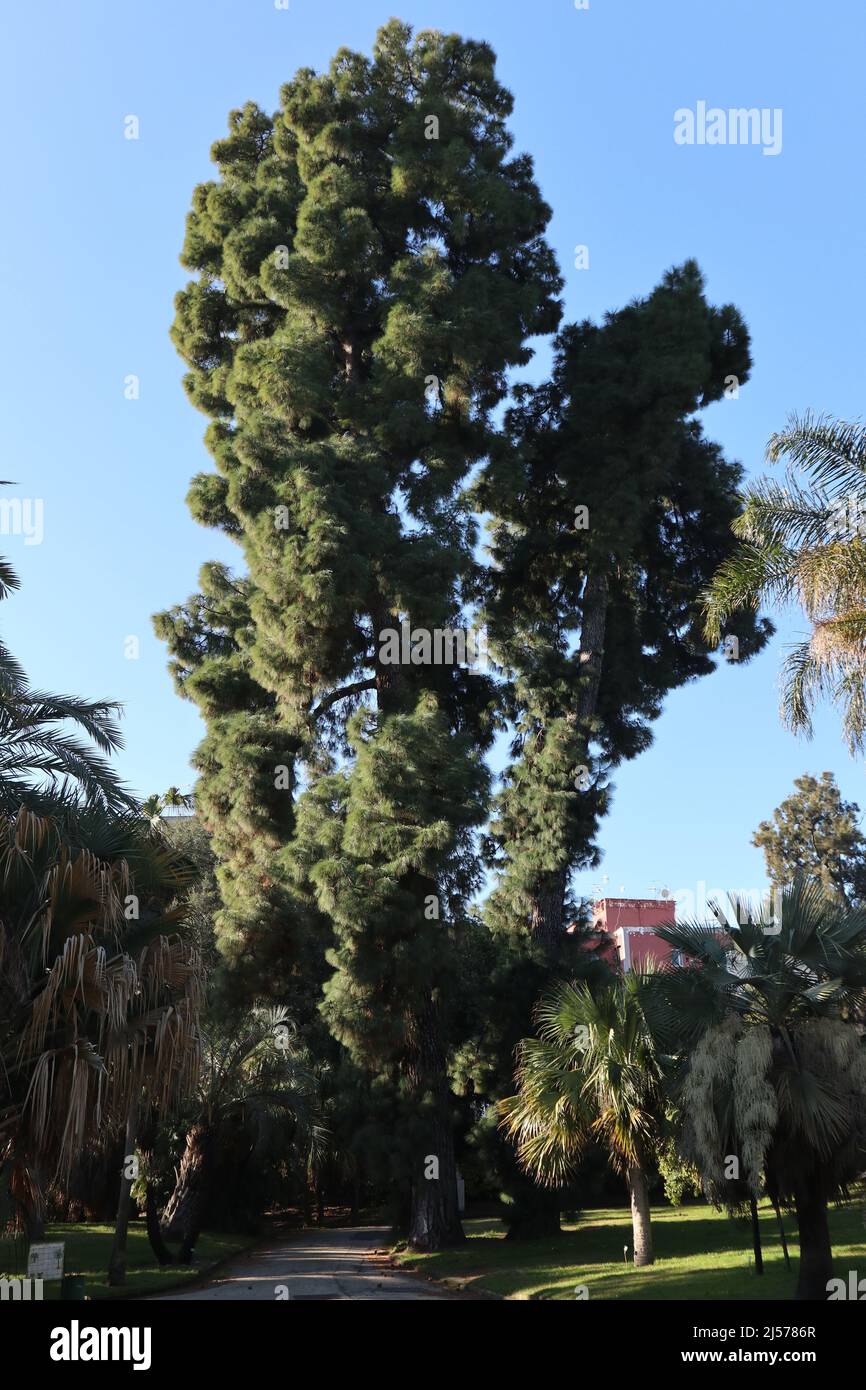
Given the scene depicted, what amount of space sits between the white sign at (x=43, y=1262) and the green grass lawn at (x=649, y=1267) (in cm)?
700

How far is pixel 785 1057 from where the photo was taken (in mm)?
13789

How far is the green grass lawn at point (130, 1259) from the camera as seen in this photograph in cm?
2048

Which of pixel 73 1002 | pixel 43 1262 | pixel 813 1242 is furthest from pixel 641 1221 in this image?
pixel 73 1002

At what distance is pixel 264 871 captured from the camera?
24.3 meters

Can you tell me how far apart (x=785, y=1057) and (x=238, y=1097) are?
16.1 metres

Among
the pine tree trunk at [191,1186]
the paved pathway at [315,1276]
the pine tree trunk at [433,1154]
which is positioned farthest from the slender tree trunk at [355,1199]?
the pine tree trunk at [433,1154]

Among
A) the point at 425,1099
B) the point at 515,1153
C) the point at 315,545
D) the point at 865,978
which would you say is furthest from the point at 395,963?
the point at 865,978

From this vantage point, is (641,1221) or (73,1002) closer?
(73,1002)

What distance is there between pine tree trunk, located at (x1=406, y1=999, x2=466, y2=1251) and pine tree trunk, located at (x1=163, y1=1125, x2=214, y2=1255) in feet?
17.0

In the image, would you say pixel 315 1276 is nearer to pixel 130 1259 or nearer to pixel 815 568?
pixel 130 1259

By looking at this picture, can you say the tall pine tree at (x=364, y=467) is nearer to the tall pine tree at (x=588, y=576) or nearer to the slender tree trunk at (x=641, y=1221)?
the tall pine tree at (x=588, y=576)
